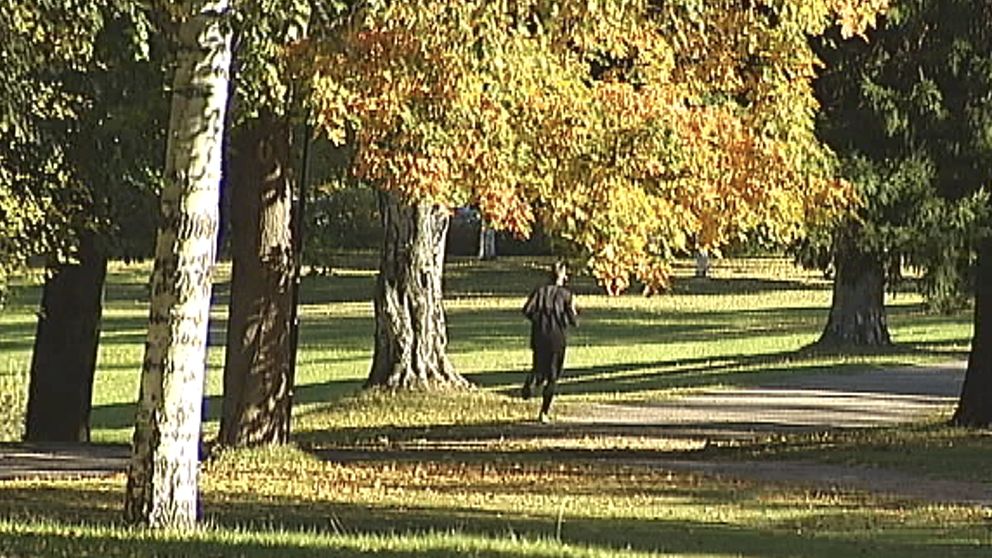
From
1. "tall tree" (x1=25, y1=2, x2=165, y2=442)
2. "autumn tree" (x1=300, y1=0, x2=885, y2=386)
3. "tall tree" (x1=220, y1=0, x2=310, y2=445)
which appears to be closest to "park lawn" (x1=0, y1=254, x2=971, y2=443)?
"tall tree" (x1=25, y1=2, x2=165, y2=442)

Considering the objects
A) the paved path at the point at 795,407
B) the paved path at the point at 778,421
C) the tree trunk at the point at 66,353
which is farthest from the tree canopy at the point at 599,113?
the paved path at the point at 795,407

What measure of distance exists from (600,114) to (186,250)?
19.2 feet

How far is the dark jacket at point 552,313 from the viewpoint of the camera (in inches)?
1134

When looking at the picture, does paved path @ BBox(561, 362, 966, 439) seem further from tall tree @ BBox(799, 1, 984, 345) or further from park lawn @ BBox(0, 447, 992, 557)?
park lawn @ BBox(0, 447, 992, 557)

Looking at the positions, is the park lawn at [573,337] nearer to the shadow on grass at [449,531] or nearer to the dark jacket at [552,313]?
the dark jacket at [552,313]

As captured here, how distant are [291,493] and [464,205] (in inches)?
111

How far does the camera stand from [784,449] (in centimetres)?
2461

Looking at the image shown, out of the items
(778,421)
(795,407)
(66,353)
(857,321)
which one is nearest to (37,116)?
(66,353)

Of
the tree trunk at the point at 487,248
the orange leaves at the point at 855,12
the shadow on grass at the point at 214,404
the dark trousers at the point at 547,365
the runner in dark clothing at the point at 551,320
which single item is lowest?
the shadow on grass at the point at 214,404

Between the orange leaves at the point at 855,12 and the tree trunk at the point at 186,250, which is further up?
the orange leaves at the point at 855,12

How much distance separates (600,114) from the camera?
1786cm

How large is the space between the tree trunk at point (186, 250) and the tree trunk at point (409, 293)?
1752 centimetres

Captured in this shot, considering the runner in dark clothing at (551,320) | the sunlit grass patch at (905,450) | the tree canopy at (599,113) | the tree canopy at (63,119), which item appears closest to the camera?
the tree canopy at (63,119)

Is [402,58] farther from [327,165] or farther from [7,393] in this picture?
[7,393]
